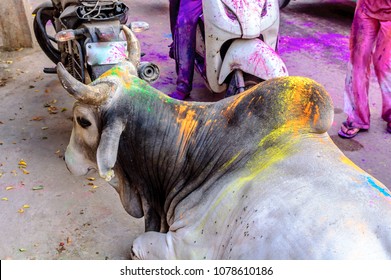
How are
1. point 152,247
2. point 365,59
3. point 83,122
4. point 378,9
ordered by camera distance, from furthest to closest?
point 365,59, point 378,9, point 152,247, point 83,122

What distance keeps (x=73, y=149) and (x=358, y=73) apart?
2731 mm

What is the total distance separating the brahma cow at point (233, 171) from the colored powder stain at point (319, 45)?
4017mm

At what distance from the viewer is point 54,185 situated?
3.40m

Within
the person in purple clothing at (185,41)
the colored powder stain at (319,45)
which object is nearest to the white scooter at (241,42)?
the person in purple clothing at (185,41)

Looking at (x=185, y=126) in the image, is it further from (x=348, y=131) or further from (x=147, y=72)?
(x=348, y=131)

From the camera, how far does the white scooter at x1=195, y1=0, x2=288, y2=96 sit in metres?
3.47

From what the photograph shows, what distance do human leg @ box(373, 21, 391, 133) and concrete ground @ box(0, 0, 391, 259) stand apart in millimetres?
187

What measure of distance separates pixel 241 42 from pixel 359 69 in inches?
45.4

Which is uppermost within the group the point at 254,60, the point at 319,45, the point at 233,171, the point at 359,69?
the point at 233,171

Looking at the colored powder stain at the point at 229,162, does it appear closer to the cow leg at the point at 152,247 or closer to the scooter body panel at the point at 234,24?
the cow leg at the point at 152,247

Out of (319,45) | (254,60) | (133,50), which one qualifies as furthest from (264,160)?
(319,45)

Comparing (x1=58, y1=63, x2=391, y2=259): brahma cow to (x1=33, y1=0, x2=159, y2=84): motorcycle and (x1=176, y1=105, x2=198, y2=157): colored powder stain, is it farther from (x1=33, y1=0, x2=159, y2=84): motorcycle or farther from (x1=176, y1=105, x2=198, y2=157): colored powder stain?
(x1=33, y1=0, x2=159, y2=84): motorcycle

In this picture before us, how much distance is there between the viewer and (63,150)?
3834 mm

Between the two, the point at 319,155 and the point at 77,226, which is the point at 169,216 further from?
the point at 77,226
